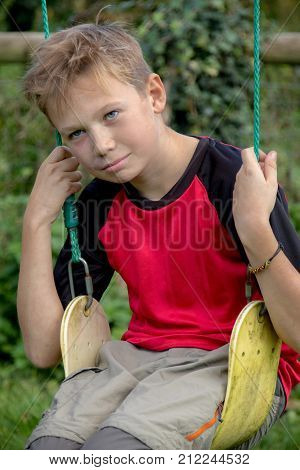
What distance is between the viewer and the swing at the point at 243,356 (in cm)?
154

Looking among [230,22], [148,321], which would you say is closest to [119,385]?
[148,321]

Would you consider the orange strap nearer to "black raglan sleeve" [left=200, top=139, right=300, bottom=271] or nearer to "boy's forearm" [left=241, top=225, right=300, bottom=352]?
"boy's forearm" [left=241, top=225, right=300, bottom=352]

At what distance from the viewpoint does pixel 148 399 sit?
1550 mm

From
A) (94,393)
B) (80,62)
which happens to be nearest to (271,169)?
(80,62)

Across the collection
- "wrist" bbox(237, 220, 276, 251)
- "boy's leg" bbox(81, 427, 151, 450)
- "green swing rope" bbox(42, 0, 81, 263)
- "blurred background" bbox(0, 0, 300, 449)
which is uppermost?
"wrist" bbox(237, 220, 276, 251)

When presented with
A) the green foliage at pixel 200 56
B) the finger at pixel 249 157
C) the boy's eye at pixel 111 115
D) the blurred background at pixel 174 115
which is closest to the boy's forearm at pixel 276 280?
the finger at pixel 249 157

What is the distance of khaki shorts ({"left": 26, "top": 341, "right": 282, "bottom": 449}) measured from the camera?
4.93ft

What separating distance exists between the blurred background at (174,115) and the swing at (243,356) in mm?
1012

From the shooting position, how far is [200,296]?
1.71m

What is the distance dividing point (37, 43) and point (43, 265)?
1617mm

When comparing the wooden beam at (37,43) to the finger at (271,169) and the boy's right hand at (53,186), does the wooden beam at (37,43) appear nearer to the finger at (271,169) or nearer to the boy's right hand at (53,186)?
the boy's right hand at (53,186)

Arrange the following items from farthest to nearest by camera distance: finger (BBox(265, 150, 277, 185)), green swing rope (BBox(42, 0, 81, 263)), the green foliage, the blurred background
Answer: the green foliage < the blurred background < green swing rope (BBox(42, 0, 81, 263)) < finger (BBox(265, 150, 277, 185))

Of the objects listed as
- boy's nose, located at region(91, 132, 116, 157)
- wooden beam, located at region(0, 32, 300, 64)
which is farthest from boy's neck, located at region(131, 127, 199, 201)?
wooden beam, located at region(0, 32, 300, 64)
